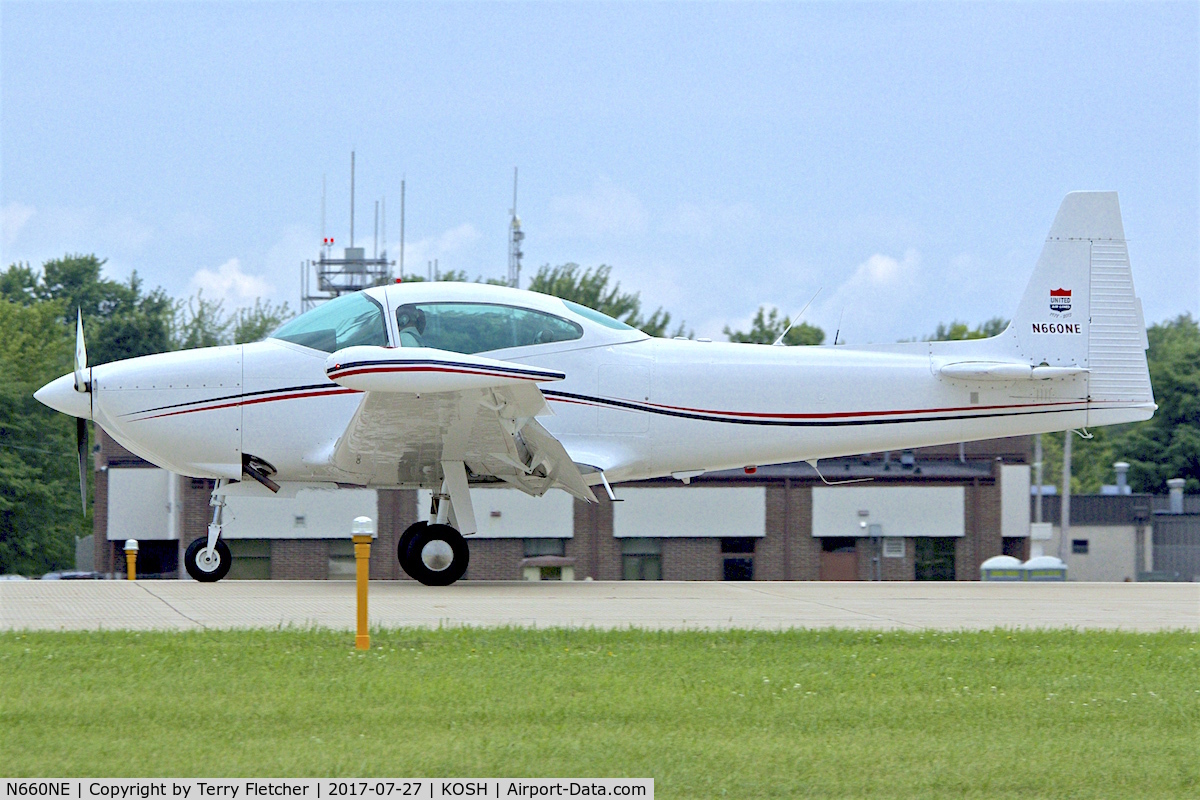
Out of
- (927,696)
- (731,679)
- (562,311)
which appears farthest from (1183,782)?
(562,311)

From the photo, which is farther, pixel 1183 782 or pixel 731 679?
pixel 731 679

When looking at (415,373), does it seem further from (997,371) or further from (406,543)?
(997,371)

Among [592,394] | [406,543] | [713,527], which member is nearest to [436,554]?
[406,543]

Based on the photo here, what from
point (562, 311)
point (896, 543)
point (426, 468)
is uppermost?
point (562, 311)

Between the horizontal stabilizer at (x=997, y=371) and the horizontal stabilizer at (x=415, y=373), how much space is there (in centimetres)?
487

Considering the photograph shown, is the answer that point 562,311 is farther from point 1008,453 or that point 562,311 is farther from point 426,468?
point 1008,453

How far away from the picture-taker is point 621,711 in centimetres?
610

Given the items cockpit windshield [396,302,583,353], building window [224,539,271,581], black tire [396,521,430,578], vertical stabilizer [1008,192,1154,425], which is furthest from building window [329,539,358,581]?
vertical stabilizer [1008,192,1154,425]

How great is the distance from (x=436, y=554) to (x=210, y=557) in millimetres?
2378

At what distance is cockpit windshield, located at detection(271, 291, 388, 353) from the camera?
11828 millimetres

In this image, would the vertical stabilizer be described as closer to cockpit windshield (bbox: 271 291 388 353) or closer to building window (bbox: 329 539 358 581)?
cockpit windshield (bbox: 271 291 388 353)

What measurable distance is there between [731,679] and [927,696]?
39.3 inches

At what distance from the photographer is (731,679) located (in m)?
6.90

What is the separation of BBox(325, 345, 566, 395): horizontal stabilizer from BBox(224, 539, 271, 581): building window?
27266 millimetres
